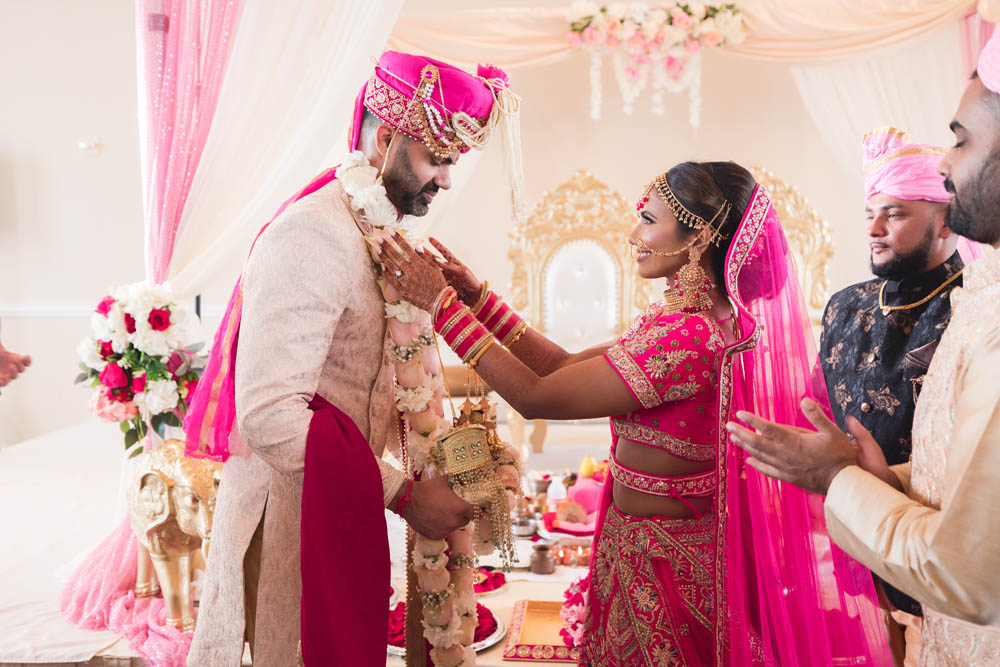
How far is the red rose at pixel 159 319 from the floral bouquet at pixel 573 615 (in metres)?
1.53

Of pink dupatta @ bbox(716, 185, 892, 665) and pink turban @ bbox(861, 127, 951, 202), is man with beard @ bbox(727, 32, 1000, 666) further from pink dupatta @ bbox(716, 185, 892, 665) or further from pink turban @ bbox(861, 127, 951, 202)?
pink turban @ bbox(861, 127, 951, 202)

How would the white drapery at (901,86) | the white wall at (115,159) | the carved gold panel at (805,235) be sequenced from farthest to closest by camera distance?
the white wall at (115,159), the carved gold panel at (805,235), the white drapery at (901,86)

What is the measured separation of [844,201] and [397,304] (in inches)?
214

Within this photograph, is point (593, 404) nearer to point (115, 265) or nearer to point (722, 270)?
point (722, 270)

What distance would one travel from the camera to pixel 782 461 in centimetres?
125

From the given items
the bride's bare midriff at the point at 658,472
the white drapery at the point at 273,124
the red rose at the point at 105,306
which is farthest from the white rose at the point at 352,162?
the red rose at the point at 105,306

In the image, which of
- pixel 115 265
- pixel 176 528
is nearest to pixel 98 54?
pixel 115 265

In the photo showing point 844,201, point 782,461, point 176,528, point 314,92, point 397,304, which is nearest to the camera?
point 782,461

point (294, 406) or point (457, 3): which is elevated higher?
point (457, 3)

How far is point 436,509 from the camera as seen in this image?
5.34ft

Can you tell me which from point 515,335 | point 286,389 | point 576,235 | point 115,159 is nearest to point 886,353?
point 515,335

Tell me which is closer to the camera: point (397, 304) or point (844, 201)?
point (397, 304)

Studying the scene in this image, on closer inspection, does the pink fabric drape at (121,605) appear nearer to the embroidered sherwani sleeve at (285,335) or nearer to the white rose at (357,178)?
the embroidered sherwani sleeve at (285,335)

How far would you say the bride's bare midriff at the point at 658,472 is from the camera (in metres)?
1.79
